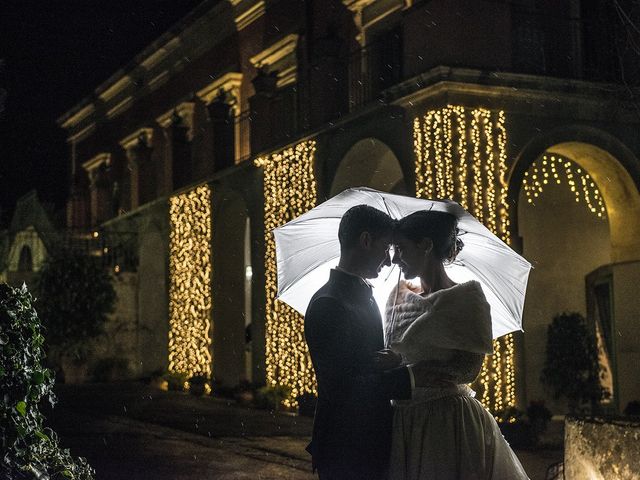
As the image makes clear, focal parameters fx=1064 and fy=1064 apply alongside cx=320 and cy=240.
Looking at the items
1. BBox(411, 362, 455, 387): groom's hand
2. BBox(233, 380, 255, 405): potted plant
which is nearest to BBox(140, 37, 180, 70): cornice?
BBox(233, 380, 255, 405): potted plant

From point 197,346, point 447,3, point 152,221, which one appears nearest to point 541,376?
point 447,3

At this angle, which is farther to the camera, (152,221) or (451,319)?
(152,221)

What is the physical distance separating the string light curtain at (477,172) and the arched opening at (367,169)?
2038mm

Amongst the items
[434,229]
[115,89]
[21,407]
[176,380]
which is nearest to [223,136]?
[176,380]

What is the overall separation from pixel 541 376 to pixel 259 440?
4.01 metres

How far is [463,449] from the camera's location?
4.29m

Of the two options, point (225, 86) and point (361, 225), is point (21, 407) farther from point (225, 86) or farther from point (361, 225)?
point (225, 86)

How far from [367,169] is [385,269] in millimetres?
10776

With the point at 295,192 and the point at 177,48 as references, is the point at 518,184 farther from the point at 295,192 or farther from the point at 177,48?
the point at 177,48

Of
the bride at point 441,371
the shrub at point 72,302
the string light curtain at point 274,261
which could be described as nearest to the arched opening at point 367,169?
the string light curtain at point 274,261

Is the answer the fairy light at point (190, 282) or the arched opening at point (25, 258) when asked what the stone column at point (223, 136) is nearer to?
the fairy light at point (190, 282)

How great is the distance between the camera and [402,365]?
4285 mm

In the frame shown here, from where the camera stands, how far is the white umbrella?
530 centimetres

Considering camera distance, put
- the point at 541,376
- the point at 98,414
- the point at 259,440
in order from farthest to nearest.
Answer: the point at 98,414
the point at 541,376
the point at 259,440
